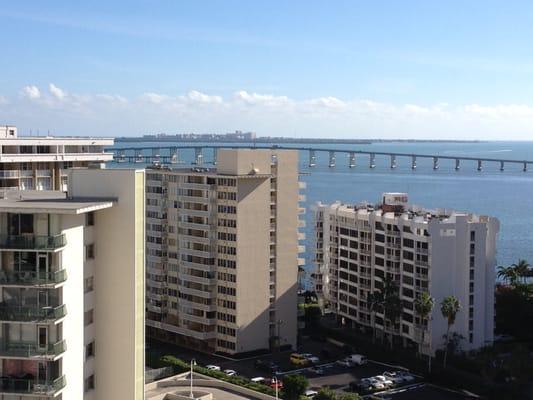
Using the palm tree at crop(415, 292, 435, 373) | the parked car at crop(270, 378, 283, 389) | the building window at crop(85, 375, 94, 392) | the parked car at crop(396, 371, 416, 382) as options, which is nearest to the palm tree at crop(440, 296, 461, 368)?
the palm tree at crop(415, 292, 435, 373)

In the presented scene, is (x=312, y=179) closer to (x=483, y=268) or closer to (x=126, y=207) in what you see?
(x=483, y=268)

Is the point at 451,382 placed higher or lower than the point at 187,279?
lower

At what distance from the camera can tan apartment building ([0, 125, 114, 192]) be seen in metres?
21.4

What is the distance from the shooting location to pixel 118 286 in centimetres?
1011

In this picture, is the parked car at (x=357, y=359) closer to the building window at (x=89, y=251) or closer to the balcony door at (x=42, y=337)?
the building window at (x=89, y=251)

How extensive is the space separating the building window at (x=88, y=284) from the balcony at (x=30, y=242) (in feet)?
2.69

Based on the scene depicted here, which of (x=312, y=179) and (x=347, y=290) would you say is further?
(x=312, y=179)

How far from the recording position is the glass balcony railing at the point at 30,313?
30.5ft

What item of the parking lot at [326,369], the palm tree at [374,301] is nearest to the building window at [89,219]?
the parking lot at [326,369]

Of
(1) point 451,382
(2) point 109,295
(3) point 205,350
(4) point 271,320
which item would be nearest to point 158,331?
(3) point 205,350

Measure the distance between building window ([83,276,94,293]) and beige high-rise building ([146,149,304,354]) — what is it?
18.8 m

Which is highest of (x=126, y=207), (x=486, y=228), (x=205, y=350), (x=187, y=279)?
(x=126, y=207)

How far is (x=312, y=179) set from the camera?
116 meters

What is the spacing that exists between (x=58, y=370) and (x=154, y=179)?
73.9 feet
